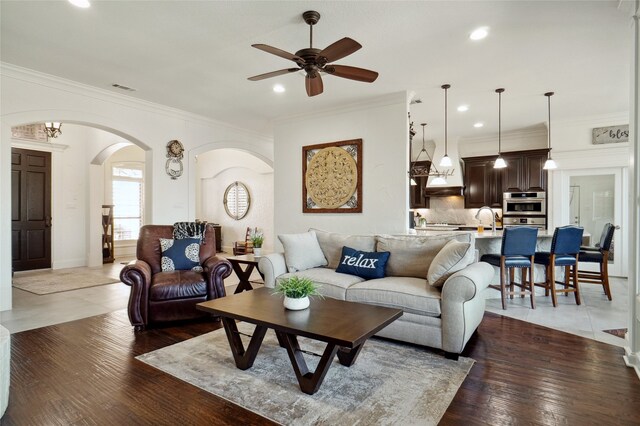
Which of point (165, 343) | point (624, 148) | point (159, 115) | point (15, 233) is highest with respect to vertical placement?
point (159, 115)

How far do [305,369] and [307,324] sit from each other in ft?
1.23

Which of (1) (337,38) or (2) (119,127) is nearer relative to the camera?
(1) (337,38)

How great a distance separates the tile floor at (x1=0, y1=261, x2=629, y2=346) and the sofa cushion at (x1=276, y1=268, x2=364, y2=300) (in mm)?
1957

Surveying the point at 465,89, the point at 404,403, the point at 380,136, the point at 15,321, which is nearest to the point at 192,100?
the point at 380,136

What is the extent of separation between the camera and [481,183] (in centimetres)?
747

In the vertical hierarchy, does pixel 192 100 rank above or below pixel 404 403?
above

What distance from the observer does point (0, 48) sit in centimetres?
373

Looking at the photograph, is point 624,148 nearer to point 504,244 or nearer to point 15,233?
point 504,244

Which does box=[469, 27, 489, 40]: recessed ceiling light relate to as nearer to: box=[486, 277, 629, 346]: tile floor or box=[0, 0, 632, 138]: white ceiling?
box=[0, 0, 632, 138]: white ceiling

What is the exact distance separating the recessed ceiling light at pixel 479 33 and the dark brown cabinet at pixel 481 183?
454 centimetres

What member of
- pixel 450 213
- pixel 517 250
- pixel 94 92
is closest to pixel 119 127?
pixel 94 92

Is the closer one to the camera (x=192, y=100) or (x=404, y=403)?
(x=404, y=403)

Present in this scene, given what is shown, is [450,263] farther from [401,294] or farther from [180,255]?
[180,255]

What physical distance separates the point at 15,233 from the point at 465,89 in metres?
8.34
